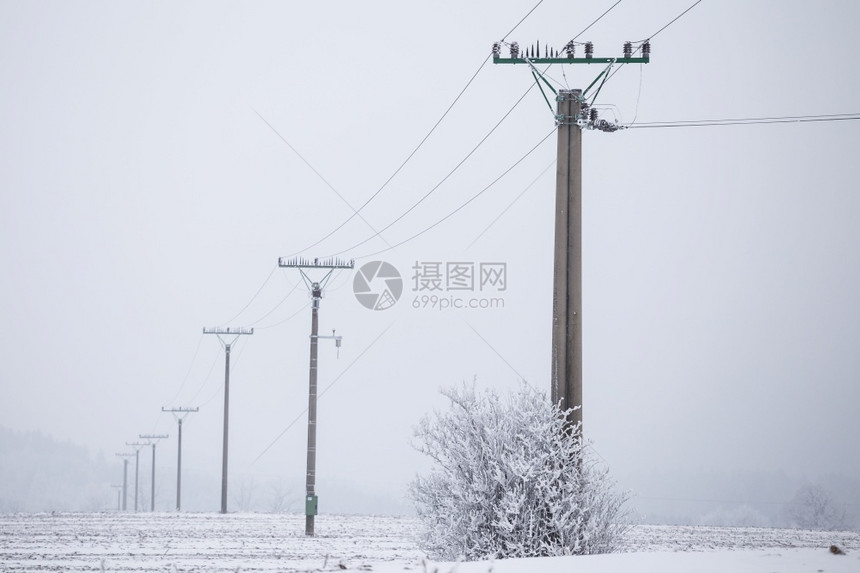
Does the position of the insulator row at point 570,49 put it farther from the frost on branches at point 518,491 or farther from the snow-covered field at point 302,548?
the snow-covered field at point 302,548

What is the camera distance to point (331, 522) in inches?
1615

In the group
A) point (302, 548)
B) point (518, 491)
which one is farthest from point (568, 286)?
point (302, 548)

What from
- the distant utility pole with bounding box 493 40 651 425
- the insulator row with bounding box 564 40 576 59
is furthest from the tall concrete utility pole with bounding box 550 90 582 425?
the insulator row with bounding box 564 40 576 59

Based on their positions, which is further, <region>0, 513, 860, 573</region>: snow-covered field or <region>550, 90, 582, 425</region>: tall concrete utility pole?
<region>550, 90, 582, 425</region>: tall concrete utility pole

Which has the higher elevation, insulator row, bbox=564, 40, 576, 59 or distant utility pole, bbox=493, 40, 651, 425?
insulator row, bbox=564, 40, 576, 59

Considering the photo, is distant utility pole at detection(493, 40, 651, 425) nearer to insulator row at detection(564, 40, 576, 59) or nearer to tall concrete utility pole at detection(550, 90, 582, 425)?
tall concrete utility pole at detection(550, 90, 582, 425)

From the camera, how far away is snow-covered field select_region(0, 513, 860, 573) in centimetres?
1199

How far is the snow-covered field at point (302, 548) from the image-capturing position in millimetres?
11992

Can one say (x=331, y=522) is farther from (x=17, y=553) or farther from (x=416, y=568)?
Answer: (x=416, y=568)

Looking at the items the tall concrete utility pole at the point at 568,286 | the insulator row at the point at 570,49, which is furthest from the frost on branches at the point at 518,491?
the insulator row at the point at 570,49

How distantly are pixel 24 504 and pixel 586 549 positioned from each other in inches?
7339

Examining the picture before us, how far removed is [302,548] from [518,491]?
1112 centimetres

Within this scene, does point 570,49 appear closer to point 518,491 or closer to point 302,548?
point 518,491

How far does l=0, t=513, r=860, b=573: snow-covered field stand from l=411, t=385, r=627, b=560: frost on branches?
1.49 metres
